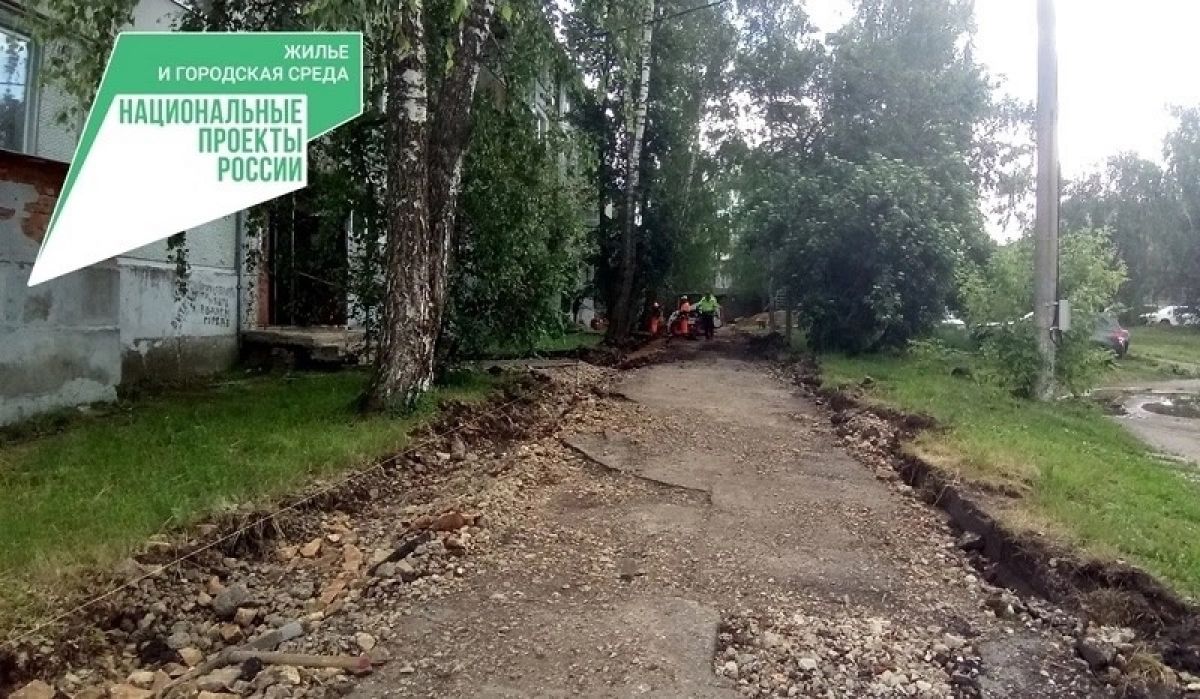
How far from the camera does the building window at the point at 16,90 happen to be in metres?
9.27

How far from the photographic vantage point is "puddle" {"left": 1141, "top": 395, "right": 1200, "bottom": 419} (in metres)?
13.5

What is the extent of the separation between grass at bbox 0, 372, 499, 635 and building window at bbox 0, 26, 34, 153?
2933mm

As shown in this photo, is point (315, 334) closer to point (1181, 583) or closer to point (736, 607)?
point (736, 607)

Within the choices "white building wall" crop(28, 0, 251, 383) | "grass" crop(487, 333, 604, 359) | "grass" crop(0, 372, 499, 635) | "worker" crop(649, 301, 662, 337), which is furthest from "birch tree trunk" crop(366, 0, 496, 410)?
"worker" crop(649, 301, 662, 337)

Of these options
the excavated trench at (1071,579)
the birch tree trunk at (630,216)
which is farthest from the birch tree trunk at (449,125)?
the birch tree trunk at (630,216)

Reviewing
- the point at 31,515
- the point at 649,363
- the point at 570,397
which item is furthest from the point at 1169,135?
the point at 31,515

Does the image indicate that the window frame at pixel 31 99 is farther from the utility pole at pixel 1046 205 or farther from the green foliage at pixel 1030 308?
the green foliage at pixel 1030 308

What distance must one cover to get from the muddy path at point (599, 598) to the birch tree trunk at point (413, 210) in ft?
4.07

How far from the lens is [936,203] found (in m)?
17.9

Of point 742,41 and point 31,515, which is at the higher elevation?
point 742,41

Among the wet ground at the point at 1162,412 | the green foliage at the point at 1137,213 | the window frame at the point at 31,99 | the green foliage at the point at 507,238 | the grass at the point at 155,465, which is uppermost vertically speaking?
the green foliage at the point at 1137,213

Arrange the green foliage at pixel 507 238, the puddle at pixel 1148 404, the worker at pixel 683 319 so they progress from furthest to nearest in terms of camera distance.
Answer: the worker at pixel 683 319, the puddle at pixel 1148 404, the green foliage at pixel 507 238

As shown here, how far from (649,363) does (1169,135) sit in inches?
1306

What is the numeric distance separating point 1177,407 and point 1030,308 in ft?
13.6
